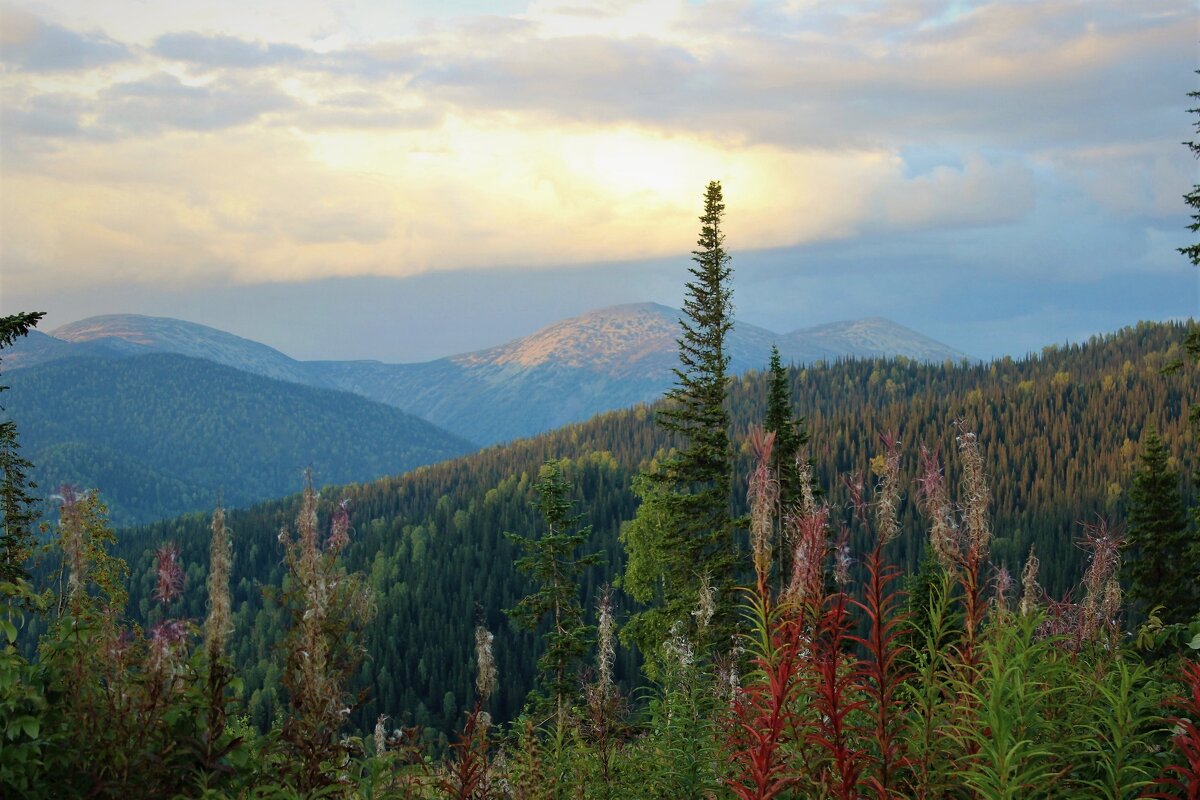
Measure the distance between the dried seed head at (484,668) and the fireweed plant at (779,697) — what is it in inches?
58.6

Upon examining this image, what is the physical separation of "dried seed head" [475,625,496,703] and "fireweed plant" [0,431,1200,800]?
1487 mm

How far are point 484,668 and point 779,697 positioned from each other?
340 inches

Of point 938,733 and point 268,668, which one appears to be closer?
point 938,733

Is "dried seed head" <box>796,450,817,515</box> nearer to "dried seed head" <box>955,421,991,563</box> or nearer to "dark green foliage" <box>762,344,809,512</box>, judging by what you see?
"dried seed head" <box>955,421,991,563</box>

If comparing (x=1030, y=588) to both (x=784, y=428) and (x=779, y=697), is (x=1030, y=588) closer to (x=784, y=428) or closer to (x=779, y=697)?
(x=779, y=697)

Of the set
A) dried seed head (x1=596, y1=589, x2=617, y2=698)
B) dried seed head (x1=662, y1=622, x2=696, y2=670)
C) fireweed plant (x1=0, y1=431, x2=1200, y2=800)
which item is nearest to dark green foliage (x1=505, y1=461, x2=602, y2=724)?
dried seed head (x1=596, y1=589, x2=617, y2=698)

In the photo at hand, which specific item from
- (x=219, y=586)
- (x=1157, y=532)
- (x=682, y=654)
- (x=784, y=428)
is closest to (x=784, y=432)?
(x=784, y=428)

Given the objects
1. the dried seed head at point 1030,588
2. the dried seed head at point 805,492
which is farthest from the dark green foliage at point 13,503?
the dried seed head at point 1030,588

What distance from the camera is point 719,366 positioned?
32.2 m

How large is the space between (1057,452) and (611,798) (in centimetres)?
17754

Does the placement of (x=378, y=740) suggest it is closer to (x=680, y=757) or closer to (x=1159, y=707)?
(x=680, y=757)

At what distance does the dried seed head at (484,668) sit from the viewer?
10.2m

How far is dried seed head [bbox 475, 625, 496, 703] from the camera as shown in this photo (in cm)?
1018

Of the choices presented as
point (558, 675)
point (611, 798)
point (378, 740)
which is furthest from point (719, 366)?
point (611, 798)
